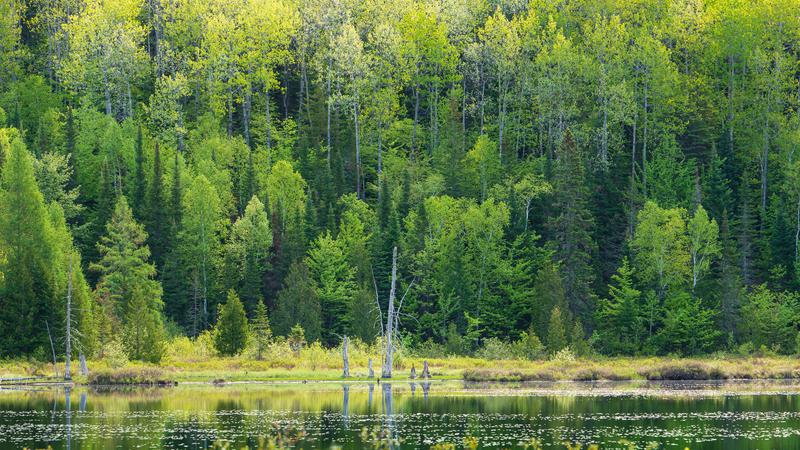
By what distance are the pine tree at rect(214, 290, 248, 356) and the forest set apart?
0.68 ft

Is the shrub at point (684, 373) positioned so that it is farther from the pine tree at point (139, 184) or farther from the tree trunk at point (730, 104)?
the pine tree at point (139, 184)

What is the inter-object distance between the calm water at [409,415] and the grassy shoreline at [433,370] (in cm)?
353

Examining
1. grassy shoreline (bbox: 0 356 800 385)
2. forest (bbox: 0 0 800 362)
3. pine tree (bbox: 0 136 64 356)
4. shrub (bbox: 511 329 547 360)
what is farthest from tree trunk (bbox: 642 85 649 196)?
pine tree (bbox: 0 136 64 356)

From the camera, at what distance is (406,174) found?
120250 millimetres

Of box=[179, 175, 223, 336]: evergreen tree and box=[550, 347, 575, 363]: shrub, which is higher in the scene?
box=[179, 175, 223, 336]: evergreen tree

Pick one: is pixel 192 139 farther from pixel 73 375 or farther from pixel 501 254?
pixel 73 375

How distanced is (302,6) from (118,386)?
72510 millimetres

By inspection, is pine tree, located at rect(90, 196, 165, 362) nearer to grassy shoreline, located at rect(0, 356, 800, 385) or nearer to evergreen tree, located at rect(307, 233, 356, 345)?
grassy shoreline, located at rect(0, 356, 800, 385)

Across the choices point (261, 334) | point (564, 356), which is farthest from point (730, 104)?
point (261, 334)

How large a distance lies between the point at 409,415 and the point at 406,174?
6558cm

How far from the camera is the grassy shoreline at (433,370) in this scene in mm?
78000

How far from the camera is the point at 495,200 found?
116125 mm

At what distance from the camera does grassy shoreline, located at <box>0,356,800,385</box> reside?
78.0m

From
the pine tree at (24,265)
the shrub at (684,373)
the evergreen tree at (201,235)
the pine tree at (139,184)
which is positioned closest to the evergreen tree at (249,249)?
the evergreen tree at (201,235)
